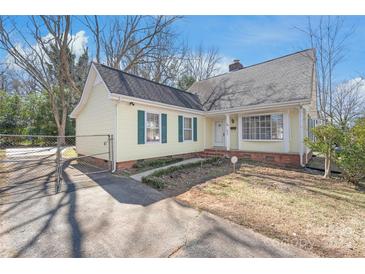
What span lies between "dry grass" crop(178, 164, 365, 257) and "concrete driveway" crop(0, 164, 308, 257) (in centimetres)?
43

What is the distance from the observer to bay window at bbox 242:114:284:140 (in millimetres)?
9320

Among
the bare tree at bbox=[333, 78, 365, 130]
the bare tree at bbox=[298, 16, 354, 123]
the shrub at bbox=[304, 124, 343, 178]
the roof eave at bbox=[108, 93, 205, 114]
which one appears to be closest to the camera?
the shrub at bbox=[304, 124, 343, 178]

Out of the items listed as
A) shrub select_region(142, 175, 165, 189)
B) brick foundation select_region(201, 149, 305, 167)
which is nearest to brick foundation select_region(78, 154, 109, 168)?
shrub select_region(142, 175, 165, 189)

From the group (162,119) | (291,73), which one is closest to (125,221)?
(162,119)

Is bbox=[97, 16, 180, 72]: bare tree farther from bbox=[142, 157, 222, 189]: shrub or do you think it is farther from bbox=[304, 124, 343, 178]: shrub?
bbox=[304, 124, 343, 178]: shrub

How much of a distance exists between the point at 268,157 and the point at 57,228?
8717mm

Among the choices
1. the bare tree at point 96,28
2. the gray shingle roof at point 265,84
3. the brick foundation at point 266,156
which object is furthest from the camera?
the bare tree at point 96,28

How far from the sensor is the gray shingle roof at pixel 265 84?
29.7 feet

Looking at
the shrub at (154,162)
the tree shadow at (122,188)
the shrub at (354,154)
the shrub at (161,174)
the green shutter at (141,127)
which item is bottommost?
the tree shadow at (122,188)

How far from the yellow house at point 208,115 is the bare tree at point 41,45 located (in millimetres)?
9072

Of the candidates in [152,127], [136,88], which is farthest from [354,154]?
[136,88]

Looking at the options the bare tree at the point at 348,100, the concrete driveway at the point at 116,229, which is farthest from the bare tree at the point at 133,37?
the concrete driveway at the point at 116,229

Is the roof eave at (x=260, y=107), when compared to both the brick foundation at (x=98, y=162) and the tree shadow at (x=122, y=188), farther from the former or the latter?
the tree shadow at (x=122, y=188)
